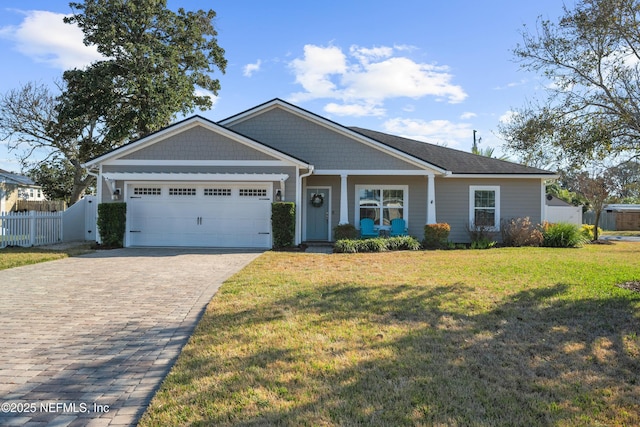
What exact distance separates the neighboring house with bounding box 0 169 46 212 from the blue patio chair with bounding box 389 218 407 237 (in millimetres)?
21637

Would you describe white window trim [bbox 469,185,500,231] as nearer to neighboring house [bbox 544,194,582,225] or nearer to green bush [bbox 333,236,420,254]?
green bush [bbox 333,236,420,254]

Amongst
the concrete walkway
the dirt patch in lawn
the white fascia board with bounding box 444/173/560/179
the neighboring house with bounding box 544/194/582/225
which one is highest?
the white fascia board with bounding box 444/173/560/179

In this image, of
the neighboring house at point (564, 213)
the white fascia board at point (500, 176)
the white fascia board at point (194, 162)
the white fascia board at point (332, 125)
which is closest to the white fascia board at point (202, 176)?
the white fascia board at point (194, 162)

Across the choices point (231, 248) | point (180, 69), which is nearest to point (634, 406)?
point (231, 248)

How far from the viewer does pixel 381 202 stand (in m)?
17.4

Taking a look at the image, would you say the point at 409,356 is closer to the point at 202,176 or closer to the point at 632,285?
the point at 632,285

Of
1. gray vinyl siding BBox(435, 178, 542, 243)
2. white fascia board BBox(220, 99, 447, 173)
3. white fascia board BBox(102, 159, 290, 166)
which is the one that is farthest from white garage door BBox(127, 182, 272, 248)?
gray vinyl siding BBox(435, 178, 542, 243)

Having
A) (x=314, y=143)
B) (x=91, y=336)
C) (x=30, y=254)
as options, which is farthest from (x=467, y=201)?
(x=30, y=254)

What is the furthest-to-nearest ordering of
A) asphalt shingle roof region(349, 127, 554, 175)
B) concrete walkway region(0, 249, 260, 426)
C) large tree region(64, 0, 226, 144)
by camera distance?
large tree region(64, 0, 226, 144) < asphalt shingle roof region(349, 127, 554, 175) < concrete walkway region(0, 249, 260, 426)

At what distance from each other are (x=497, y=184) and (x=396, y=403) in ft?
52.3

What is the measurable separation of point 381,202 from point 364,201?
72cm

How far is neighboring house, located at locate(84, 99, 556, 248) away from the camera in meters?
14.7

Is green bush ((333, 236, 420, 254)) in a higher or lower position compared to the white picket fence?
lower

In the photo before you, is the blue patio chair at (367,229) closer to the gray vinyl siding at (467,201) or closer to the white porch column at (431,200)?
the white porch column at (431,200)
